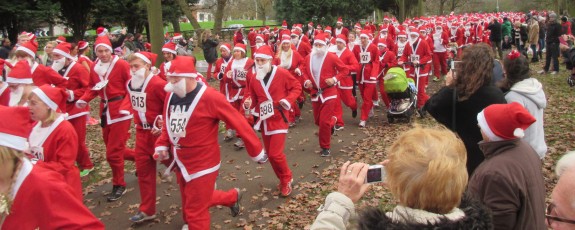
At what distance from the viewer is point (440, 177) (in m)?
2.07

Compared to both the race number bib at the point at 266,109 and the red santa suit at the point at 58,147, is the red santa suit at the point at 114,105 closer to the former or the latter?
the race number bib at the point at 266,109

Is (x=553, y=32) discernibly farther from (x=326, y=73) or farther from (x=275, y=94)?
(x=275, y=94)

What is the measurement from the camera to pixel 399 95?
37.0 ft

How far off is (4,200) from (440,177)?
7.35ft

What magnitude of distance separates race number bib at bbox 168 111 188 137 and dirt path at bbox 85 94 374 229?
5.06ft

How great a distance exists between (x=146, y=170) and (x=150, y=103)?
87 centimetres

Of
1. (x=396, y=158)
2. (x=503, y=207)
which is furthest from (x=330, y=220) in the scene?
(x=503, y=207)

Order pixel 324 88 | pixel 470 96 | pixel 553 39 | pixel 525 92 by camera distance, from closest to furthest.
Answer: pixel 470 96 < pixel 525 92 < pixel 324 88 < pixel 553 39

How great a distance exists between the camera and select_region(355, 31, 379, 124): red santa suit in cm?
1176

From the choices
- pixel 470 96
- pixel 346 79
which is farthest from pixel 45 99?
pixel 346 79

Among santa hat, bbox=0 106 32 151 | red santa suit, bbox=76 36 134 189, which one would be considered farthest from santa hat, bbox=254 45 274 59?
santa hat, bbox=0 106 32 151

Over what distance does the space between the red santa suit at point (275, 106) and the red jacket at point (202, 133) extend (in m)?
1.74

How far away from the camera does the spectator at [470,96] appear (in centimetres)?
→ 414

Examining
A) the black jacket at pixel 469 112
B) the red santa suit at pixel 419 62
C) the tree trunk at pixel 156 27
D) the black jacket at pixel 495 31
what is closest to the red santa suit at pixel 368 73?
the red santa suit at pixel 419 62
